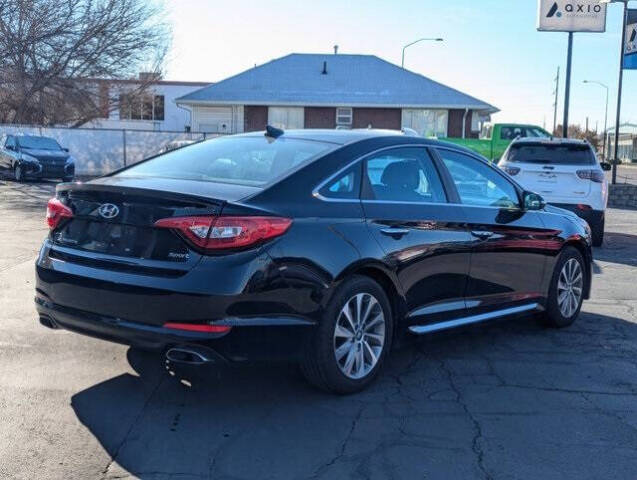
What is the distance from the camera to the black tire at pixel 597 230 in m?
11.6

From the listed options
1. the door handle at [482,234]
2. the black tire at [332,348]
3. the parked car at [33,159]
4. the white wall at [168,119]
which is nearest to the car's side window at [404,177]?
the door handle at [482,234]

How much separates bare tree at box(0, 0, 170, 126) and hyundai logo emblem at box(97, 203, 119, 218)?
25.6m

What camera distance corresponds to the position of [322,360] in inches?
171

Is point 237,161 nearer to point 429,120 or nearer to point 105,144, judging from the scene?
point 105,144

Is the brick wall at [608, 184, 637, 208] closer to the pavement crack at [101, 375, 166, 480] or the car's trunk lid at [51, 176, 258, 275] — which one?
the pavement crack at [101, 375, 166, 480]

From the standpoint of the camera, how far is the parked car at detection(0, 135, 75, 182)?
2450 cm

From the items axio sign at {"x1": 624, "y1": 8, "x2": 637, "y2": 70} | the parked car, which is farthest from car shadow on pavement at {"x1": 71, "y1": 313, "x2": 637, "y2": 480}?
the parked car

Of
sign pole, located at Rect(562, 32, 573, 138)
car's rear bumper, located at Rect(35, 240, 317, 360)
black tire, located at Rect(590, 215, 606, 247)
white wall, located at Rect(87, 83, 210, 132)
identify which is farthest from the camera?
white wall, located at Rect(87, 83, 210, 132)

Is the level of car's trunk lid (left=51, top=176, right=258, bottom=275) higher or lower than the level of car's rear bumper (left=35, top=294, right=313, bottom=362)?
higher

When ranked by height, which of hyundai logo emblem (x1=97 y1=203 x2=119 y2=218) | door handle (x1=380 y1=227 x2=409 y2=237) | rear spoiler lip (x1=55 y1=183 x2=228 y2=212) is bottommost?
door handle (x1=380 y1=227 x2=409 y2=237)

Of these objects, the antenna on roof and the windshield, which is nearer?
the antenna on roof

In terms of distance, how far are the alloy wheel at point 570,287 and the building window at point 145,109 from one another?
129 feet

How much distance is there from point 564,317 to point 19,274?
19.0 feet

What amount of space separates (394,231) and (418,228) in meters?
0.27
